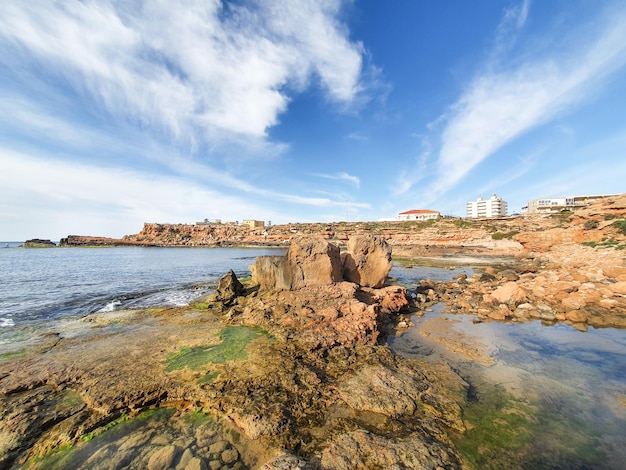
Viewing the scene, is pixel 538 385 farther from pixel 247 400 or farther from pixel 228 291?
pixel 228 291

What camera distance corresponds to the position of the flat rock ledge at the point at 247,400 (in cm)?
342

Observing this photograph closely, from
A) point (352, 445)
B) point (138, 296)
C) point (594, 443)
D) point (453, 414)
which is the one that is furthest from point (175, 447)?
point (138, 296)

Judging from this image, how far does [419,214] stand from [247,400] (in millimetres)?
107990

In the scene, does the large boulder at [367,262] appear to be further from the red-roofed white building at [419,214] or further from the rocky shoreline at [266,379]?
the red-roofed white building at [419,214]

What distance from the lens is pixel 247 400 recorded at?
4.41 m

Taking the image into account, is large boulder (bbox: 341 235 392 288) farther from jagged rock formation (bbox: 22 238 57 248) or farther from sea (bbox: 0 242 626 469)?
jagged rock formation (bbox: 22 238 57 248)

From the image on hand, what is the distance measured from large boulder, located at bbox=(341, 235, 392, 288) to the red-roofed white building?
317ft

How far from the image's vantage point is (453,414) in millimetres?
4215

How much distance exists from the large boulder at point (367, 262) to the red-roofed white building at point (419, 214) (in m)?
96.5

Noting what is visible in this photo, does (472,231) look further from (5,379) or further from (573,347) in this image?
(5,379)

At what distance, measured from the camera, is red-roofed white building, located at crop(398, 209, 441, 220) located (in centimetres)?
10007

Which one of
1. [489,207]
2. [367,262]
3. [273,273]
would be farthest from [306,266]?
[489,207]

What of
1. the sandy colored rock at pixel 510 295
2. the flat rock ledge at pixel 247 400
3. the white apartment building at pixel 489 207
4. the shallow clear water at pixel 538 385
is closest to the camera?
the flat rock ledge at pixel 247 400

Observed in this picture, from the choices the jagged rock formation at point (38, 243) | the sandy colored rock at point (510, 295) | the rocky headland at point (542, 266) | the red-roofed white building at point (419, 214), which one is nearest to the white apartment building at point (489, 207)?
the red-roofed white building at point (419, 214)
